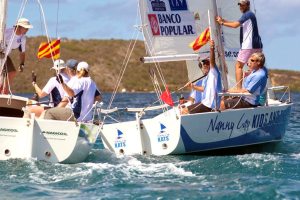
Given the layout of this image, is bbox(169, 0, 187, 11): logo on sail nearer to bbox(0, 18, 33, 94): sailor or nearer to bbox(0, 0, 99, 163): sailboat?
bbox(0, 18, 33, 94): sailor

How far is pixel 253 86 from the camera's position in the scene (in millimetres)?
17438

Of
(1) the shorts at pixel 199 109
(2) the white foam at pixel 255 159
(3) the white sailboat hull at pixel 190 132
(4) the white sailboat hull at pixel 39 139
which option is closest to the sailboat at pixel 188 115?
(3) the white sailboat hull at pixel 190 132

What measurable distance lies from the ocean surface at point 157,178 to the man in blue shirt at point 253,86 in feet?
4.62

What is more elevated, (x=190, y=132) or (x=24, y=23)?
(x=24, y=23)

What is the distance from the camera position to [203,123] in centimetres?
1695

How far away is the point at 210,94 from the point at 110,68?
114943 millimetres

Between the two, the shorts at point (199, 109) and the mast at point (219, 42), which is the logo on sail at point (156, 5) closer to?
the mast at point (219, 42)

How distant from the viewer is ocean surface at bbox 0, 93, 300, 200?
1276 cm

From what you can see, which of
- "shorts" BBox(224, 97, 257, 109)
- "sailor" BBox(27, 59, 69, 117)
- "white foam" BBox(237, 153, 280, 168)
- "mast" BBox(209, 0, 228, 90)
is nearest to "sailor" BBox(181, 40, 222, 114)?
"shorts" BBox(224, 97, 257, 109)

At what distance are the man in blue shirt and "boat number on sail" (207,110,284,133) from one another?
1.08 feet

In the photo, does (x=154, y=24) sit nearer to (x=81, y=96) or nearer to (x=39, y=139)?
(x=81, y=96)

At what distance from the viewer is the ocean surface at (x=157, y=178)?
41.9ft

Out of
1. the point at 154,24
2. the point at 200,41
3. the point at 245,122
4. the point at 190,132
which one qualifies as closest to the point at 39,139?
the point at 190,132

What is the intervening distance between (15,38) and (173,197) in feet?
22.6
